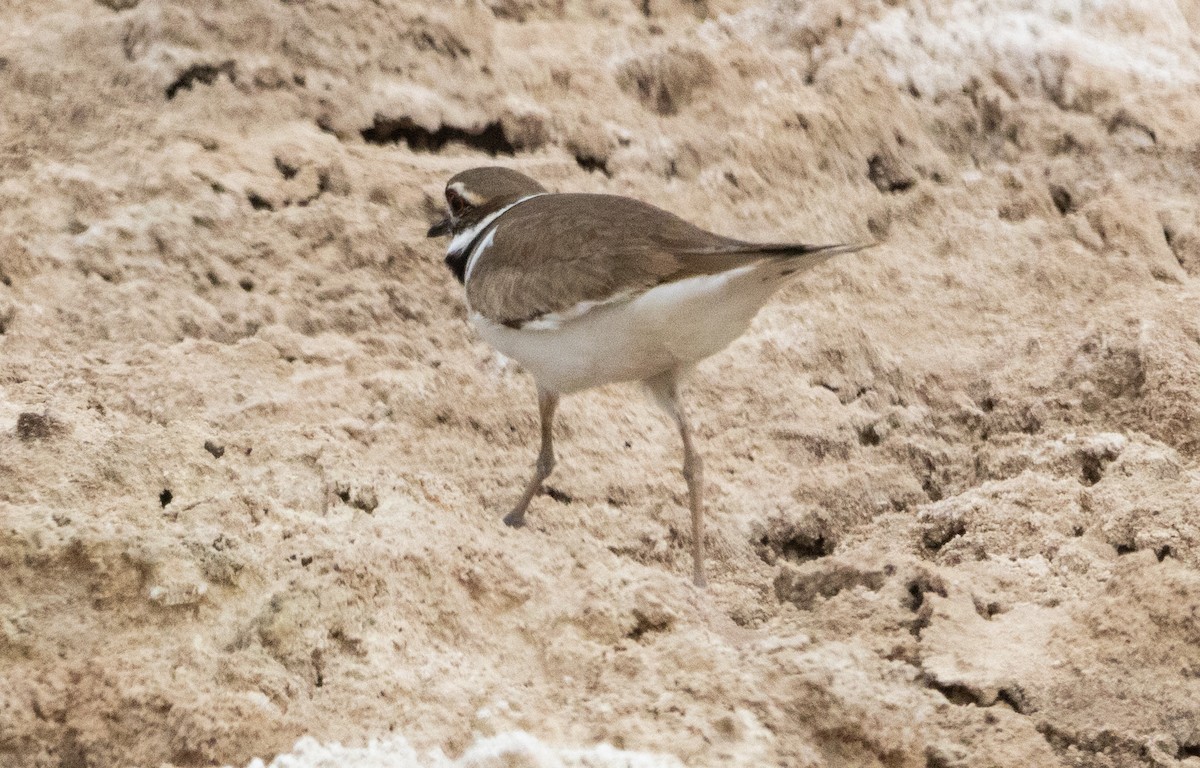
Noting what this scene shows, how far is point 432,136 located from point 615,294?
224 centimetres

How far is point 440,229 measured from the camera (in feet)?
16.3

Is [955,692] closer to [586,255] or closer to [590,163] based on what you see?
[586,255]

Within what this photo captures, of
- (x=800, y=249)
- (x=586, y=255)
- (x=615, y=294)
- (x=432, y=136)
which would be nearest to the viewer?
(x=800, y=249)

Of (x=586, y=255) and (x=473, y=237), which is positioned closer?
(x=586, y=255)

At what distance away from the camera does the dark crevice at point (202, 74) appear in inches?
220

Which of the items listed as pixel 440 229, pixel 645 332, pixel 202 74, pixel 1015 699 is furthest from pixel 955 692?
pixel 202 74

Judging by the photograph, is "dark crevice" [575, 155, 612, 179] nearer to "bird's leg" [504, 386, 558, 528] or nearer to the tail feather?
"bird's leg" [504, 386, 558, 528]

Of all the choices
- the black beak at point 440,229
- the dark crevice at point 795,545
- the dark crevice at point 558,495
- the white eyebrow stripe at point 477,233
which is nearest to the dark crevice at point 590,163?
the white eyebrow stripe at point 477,233

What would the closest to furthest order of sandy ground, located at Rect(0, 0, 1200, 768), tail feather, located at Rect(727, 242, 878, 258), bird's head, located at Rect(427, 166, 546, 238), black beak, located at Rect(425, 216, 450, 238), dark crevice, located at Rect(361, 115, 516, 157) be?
sandy ground, located at Rect(0, 0, 1200, 768), tail feather, located at Rect(727, 242, 878, 258), bird's head, located at Rect(427, 166, 546, 238), black beak, located at Rect(425, 216, 450, 238), dark crevice, located at Rect(361, 115, 516, 157)

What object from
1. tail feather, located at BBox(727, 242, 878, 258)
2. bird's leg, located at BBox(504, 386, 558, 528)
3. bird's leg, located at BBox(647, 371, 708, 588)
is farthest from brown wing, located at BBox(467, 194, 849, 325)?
bird's leg, located at BBox(647, 371, 708, 588)

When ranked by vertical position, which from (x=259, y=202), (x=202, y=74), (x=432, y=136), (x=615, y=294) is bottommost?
(x=259, y=202)

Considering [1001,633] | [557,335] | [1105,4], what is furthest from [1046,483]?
[1105,4]

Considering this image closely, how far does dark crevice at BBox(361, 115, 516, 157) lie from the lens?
5.74 metres

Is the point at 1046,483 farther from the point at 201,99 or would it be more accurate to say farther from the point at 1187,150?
the point at 201,99
